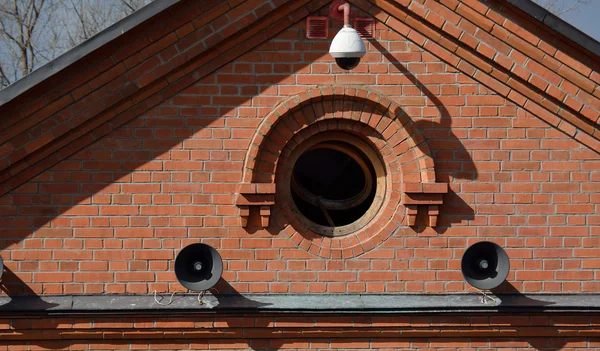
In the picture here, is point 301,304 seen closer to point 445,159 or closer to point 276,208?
point 276,208

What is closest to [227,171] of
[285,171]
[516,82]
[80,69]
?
[285,171]

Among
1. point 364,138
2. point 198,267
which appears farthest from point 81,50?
point 364,138

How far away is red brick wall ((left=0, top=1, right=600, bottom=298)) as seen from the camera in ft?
23.7

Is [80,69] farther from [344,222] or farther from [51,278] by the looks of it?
[344,222]

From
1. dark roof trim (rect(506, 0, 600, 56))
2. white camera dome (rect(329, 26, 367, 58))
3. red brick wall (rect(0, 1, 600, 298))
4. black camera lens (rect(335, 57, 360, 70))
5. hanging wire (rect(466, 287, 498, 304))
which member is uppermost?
dark roof trim (rect(506, 0, 600, 56))

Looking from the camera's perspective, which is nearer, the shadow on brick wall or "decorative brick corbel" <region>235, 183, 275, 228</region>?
"decorative brick corbel" <region>235, 183, 275, 228</region>

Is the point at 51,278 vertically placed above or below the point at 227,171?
below

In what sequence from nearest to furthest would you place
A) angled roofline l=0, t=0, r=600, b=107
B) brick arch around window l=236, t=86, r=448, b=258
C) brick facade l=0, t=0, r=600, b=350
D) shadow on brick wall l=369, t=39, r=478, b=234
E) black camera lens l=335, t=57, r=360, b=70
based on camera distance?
1. angled roofline l=0, t=0, r=600, b=107
2. black camera lens l=335, t=57, r=360, b=70
3. brick facade l=0, t=0, r=600, b=350
4. brick arch around window l=236, t=86, r=448, b=258
5. shadow on brick wall l=369, t=39, r=478, b=234

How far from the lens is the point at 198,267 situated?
7.09 m

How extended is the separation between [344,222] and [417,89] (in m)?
1.33

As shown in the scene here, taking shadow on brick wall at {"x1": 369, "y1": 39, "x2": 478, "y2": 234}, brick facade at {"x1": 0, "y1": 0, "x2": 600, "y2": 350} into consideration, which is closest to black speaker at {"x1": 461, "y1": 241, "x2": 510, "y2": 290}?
brick facade at {"x1": 0, "y1": 0, "x2": 600, "y2": 350}

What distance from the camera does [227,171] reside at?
24.0 feet

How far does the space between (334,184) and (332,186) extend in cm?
2

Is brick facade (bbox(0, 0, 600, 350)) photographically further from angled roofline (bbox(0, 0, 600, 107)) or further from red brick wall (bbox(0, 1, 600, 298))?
angled roofline (bbox(0, 0, 600, 107))
